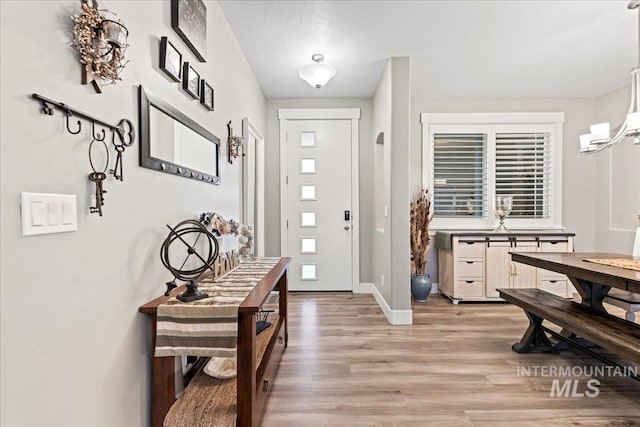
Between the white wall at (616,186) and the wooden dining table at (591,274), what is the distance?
1.95m

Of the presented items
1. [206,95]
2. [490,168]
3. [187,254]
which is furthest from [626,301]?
[206,95]

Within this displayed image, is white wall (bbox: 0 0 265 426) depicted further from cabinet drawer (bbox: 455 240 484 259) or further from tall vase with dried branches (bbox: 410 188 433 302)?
cabinet drawer (bbox: 455 240 484 259)

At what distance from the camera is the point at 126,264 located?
1.31 metres

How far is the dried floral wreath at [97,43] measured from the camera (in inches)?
40.2

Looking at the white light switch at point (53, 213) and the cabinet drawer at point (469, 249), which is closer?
the white light switch at point (53, 213)

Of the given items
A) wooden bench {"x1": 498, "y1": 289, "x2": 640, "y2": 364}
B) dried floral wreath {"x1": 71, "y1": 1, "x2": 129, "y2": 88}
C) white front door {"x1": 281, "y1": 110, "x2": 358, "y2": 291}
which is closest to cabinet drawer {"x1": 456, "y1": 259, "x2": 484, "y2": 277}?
wooden bench {"x1": 498, "y1": 289, "x2": 640, "y2": 364}

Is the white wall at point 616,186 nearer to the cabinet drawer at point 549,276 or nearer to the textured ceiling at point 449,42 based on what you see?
the textured ceiling at point 449,42

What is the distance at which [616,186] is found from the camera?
167 inches

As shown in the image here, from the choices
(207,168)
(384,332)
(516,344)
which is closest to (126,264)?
(207,168)

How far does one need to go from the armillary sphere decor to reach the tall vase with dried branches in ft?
9.00

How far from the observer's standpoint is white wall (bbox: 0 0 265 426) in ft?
2.69

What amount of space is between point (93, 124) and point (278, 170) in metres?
3.42

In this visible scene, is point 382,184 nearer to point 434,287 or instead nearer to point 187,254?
point 434,287

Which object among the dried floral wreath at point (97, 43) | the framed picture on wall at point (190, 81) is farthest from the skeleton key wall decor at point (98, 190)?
the framed picture on wall at point (190, 81)
